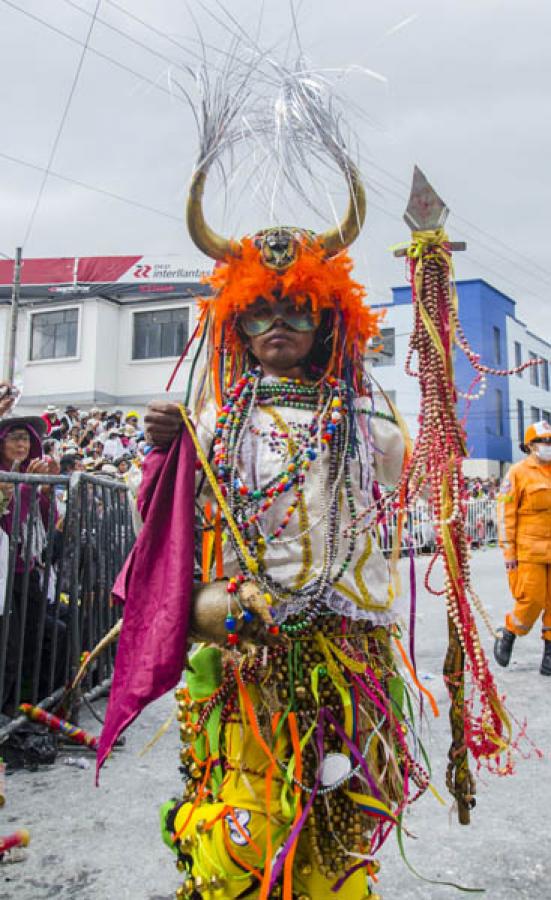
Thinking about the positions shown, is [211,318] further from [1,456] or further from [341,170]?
[1,456]

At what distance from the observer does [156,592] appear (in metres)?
2.03

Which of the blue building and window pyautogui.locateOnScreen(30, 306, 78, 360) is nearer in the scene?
window pyautogui.locateOnScreen(30, 306, 78, 360)

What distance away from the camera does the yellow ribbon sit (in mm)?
2074

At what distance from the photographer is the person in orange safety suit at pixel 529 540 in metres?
5.96

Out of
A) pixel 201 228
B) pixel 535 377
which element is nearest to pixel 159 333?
pixel 201 228

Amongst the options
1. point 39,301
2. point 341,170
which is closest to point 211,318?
point 341,170

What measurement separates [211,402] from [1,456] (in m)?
2.94

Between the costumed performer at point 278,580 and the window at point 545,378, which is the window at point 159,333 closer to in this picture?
the costumed performer at point 278,580

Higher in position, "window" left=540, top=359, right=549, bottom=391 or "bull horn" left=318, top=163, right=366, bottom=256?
"window" left=540, top=359, right=549, bottom=391

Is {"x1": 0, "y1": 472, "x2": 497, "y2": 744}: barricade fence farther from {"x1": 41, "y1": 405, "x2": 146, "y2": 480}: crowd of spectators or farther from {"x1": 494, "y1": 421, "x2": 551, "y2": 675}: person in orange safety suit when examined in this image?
{"x1": 41, "y1": 405, "x2": 146, "y2": 480}: crowd of spectators

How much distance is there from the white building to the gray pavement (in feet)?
63.5

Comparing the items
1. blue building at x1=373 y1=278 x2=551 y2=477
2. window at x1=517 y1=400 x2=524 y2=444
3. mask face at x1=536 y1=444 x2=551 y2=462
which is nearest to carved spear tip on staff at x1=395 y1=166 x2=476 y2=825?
mask face at x1=536 y1=444 x2=551 y2=462

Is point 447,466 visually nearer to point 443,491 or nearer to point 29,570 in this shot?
point 443,491

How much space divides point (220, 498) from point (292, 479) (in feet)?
0.70
